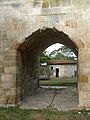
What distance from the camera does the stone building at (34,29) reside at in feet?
22.9

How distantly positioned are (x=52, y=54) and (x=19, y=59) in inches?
1336

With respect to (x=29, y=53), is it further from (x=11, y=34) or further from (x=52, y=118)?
(x=52, y=118)

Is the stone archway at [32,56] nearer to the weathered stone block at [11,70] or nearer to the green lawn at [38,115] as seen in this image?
the weathered stone block at [11,70]

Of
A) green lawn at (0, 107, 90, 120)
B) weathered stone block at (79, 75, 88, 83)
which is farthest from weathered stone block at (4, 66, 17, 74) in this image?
weathered stone block at (79, 75, 88, 83)

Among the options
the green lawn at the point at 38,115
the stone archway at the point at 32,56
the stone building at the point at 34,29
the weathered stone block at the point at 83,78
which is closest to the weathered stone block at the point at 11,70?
the stone building at the point at 34,29

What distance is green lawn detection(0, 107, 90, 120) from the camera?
6.06m

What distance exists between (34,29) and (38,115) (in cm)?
238

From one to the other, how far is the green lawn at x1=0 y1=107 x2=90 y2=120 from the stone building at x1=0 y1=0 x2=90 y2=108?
1.62 feet

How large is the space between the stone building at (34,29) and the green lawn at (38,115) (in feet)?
1.62

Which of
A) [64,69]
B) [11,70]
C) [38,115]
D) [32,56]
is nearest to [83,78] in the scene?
[38,115]

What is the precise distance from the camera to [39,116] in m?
6.24

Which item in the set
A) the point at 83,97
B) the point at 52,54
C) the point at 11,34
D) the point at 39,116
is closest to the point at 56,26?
the point at 11,34

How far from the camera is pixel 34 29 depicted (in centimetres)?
722

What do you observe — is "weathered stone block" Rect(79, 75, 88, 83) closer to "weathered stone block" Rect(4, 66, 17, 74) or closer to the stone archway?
"weathered stone block" Rect(4, 66, 17, 74)
